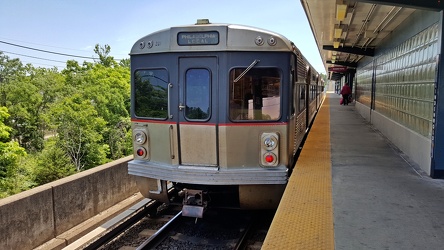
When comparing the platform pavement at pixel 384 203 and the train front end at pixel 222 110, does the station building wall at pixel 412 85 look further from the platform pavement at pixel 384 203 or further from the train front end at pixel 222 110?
the train front end at pixel 222 110

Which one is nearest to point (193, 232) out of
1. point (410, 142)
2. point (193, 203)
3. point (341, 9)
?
point (193, 203)

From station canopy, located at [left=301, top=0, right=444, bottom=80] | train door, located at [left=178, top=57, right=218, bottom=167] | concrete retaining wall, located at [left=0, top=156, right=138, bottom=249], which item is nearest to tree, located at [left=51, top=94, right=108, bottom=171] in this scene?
station canopy, located at [left=301, top=0, right=444, bottom=80]

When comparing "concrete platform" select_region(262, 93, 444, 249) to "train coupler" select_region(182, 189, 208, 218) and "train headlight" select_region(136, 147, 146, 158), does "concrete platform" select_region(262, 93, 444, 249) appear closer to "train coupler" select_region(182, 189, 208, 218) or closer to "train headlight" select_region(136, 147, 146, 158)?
"train coupler" select_region(182, 189, 208, 218)

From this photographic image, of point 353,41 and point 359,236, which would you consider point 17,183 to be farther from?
point 359,236

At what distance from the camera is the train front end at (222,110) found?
523 cm

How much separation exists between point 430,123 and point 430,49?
136cm

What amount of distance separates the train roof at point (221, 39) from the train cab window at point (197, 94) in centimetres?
36

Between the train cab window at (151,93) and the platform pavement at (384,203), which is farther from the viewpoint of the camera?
the train cab window at (151,93)

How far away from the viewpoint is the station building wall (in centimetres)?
632

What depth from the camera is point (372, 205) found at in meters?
4.54

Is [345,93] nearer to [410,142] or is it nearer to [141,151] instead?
[410,142]

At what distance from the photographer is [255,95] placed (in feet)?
17.5

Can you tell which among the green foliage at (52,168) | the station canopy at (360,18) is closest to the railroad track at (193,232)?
the station canopy at (360,18)

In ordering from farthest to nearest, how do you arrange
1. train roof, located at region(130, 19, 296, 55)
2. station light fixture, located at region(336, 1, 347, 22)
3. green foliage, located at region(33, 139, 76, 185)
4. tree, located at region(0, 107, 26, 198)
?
green foliage, located at region(33, 139, 76, 185) < tree, located at region(0, 107, 26, 198) < station light fixture, located at region(336, 1, 347, 22) < train roof, located at region(130, 19, 296, 55)
